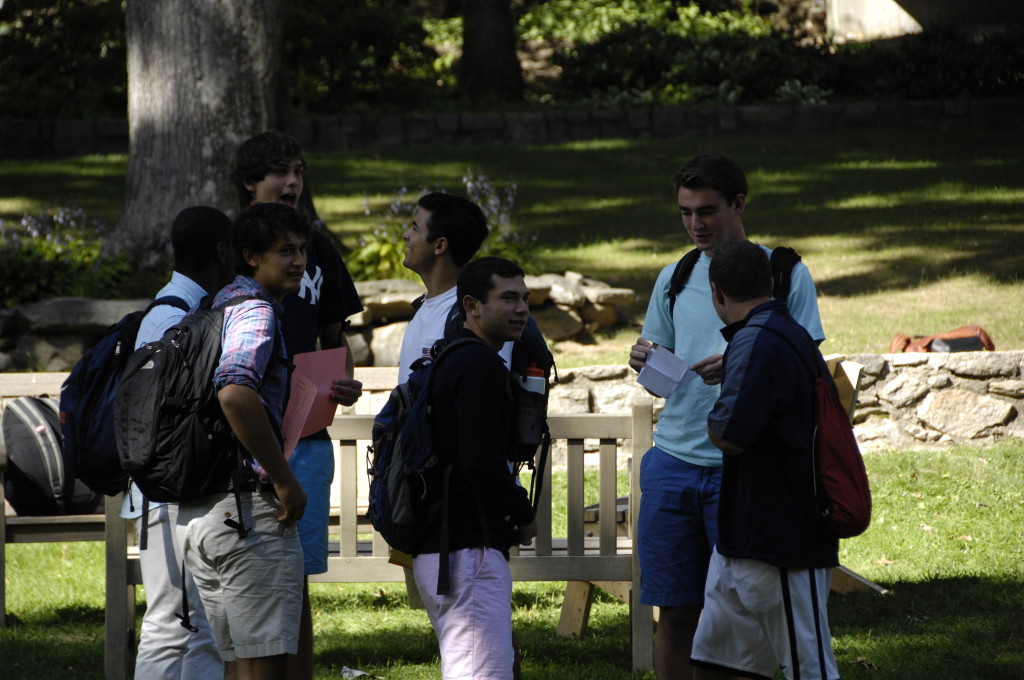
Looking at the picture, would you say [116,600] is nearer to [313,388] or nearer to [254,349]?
[313,388]

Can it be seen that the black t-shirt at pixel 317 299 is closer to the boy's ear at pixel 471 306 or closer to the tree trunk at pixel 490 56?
the boy's ear at pixel 471 306

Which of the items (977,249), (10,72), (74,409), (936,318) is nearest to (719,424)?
(74,409)

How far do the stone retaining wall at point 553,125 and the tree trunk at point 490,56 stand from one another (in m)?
1.58

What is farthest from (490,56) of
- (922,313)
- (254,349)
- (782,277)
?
(254,349)

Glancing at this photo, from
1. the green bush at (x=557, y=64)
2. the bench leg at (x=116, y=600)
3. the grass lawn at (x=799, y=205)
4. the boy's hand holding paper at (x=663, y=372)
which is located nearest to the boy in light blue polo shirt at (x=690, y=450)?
the boy's hand holding paper at (x=663, y=372)

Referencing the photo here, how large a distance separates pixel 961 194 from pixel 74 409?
10.7 metres

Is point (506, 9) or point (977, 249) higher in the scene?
point (506, 9)

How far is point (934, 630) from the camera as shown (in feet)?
15.9

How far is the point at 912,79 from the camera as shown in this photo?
16.2 m

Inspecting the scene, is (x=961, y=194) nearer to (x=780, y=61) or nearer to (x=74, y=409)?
(x=780, y=61)

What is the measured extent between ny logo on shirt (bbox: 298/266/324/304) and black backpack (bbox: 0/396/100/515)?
6.99ft

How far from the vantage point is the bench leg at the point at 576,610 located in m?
4.98

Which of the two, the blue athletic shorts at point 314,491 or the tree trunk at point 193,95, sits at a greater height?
the tree trunk at point 193,95

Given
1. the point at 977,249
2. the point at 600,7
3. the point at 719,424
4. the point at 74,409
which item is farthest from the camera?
the point at 600,7
